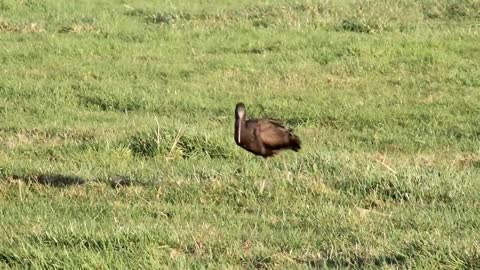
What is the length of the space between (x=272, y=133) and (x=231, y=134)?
1.92m

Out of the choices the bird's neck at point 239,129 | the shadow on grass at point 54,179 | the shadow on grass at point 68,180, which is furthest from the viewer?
the shadow on grass at point 54,179

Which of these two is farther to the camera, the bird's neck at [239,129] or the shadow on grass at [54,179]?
the shadow on grass at [54,179]

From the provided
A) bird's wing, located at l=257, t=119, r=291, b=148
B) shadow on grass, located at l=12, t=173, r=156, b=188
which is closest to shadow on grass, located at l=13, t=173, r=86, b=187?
shadow on grass, located at l=12, t=173, r=156, b=188

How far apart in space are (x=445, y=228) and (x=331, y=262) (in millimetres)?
950

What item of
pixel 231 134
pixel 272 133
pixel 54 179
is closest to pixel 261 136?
pixel 272 133

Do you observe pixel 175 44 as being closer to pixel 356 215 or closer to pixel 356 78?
pixel 356 78

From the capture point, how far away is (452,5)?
51.6 ft

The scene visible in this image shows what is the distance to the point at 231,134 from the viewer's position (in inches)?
353

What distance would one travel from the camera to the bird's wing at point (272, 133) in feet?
23.1

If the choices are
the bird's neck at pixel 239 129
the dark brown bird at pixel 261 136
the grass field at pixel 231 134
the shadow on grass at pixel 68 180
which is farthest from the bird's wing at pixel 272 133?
the shadow on grass at pixel 68 180

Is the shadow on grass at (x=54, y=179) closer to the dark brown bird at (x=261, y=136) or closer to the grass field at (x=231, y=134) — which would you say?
the grass field at (x=231, y=134)

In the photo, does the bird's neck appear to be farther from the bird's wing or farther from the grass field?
the grass field

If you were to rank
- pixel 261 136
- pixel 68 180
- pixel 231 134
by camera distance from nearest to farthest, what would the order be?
pixel 261 136, pixel 68 180, pixel 231 134

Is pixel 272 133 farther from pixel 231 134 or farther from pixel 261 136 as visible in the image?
pixel 231 134
